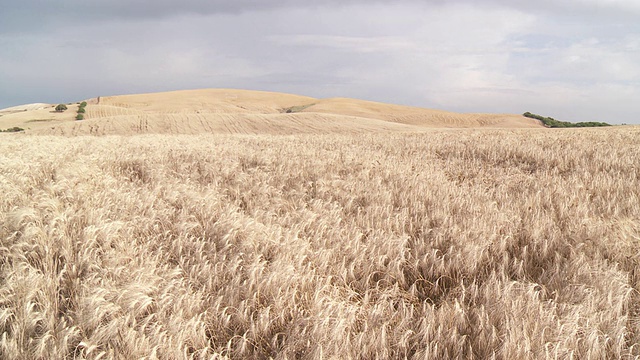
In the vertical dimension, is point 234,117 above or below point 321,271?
above

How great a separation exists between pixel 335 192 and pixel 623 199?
4223 millimetres

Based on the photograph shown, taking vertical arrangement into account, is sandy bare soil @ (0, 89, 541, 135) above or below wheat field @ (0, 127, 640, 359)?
above

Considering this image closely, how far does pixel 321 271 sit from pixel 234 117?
49.5 meters

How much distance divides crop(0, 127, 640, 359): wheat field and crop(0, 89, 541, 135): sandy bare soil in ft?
117

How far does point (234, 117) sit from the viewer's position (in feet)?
167

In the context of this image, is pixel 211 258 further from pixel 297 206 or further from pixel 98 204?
pixel 98 204

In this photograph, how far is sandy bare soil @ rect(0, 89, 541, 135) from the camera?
43.1 meters

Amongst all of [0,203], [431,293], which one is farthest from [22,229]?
[431,293]

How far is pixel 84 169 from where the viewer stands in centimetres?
719

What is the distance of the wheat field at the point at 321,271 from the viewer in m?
2.45

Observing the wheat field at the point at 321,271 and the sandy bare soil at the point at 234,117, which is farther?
the sandy bare soil at the point at 234,117

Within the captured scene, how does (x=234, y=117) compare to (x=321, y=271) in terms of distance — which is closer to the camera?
(x=321, y=271)

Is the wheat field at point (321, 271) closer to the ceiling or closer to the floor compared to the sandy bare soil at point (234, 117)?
closer to the floor

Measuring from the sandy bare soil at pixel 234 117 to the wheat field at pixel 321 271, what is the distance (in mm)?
35607
